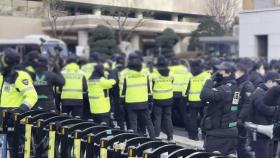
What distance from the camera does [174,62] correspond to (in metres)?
12.9

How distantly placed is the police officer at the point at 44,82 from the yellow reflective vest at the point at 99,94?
898 mm

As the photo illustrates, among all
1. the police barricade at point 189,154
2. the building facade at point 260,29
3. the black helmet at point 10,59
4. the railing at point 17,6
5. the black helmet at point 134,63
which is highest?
the railing at point 17,6

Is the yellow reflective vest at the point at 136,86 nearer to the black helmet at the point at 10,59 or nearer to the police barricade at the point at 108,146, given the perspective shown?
the black helmet at the point at 10,59

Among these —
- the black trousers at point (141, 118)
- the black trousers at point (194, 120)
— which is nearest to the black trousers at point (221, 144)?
the black trousers at point (141, 118)

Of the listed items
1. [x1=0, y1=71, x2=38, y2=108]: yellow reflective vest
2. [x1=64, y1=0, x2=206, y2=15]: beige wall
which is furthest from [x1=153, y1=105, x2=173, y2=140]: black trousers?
[x1=64, y1=0, x2=206, y2=15]: beige wall

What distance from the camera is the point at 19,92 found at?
793 centimetres

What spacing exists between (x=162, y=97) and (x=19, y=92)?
14.2ft

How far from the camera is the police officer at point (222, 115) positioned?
7.46 meters

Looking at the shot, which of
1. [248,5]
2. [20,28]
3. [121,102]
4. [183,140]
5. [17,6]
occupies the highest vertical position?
[248,5]

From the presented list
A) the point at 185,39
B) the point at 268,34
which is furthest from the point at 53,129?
the point at 185,39

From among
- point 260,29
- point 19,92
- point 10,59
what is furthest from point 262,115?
point 260,29

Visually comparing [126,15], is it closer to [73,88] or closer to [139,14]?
[139,14]

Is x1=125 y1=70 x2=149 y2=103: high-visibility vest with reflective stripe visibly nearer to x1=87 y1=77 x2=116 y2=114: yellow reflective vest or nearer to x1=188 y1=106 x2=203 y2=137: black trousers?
x1=87 y1=77 x2=116 y2=114: yellow reflective vest

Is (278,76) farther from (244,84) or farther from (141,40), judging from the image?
(141,40)
